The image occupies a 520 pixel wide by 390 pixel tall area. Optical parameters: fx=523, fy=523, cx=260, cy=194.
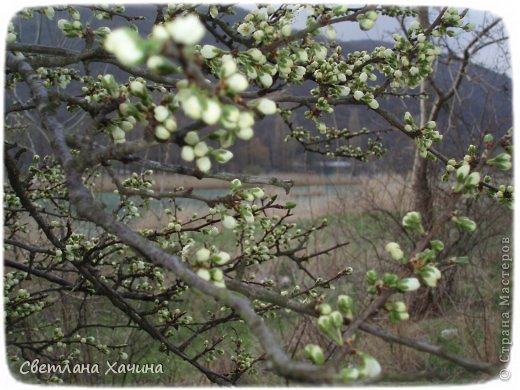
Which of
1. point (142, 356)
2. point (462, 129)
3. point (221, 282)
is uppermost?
point (462, 129)

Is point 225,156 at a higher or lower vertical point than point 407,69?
lower

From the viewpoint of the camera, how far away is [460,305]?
339 centimetres

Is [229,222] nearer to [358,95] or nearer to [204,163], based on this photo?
[204,163]

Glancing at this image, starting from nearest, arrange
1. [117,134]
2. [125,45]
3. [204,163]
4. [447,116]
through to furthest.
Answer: [125,45], [204,163], [117,134], [447,116]

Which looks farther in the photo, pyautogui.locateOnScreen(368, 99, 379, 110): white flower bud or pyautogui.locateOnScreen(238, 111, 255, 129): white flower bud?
pyautogui.locateOnScreen(368, 99, 379, 110): white flower bud

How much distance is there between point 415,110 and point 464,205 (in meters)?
1.36

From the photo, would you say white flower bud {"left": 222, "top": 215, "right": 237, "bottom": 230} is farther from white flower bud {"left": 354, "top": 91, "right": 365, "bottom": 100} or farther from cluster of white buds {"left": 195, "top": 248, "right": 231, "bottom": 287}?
white flower bud {"left": 354, "top": 91, "right": 365, "bottom": 100}

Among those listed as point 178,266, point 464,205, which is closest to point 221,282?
point 178,266

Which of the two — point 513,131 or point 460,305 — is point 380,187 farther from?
point 513,131

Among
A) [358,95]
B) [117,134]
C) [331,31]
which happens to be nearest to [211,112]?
[117,134]

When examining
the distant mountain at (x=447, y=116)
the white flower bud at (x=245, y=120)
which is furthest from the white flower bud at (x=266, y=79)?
the distant mountain at (x=447, y=116)

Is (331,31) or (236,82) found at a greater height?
(331,31)

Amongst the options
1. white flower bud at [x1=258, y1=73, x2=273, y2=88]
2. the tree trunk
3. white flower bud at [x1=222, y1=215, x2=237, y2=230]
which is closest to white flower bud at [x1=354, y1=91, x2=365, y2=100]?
white flower bud at [x1=258, y1=73, x2=273, y2=88]

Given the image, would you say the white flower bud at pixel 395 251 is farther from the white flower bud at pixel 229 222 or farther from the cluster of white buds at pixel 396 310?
the white flower bud at pixel 229 222
